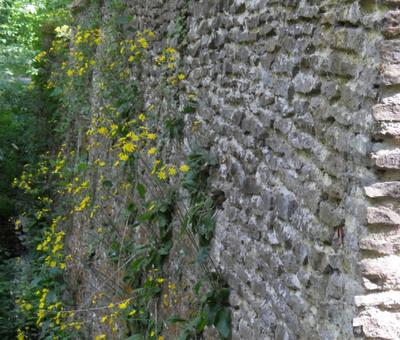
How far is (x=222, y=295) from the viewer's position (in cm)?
401

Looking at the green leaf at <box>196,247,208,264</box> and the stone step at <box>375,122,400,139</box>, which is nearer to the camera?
the stone step at <box>375,122,400,139</box>

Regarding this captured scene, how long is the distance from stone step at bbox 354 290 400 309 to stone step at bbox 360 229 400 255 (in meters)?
0.15

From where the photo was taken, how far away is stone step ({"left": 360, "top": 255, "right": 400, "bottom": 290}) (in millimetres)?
2514

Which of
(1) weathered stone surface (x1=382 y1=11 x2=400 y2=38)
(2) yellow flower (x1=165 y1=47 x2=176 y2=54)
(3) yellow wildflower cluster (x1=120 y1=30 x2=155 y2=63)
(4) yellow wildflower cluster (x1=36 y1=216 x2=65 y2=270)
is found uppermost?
(3) yellow wildflower cluster (x1=120 y1=30 x2=155 y2=63)

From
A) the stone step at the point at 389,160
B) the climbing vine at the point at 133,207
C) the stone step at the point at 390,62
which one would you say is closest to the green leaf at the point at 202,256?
the climbing vine at the point at 133,207

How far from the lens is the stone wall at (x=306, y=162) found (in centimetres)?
251

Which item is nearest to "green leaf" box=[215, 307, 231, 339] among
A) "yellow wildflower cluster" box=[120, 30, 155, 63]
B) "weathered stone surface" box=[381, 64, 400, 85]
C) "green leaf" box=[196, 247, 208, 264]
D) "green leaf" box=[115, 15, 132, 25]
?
"green leaf" box=[196, 247, 208, 264]

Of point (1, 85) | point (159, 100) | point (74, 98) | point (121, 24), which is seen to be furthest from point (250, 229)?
point (1, 85)

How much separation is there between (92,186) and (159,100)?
2.18m

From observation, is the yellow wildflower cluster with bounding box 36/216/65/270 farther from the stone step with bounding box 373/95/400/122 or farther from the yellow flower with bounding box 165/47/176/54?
the stone step with bounding box 373/95/400/122

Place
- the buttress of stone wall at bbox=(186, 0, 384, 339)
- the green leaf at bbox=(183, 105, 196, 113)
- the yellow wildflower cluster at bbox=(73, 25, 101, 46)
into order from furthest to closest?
the yellow wildflower cluster at bbox=(73, 25, 101, 46), the green leaf at bbox=(183, 105, 196, 113), the buttress of stone wall at bbox=(186, 0, 384, 339)

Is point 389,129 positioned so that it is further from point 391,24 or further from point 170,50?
point 170,50

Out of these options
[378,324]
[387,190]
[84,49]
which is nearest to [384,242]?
[387,190]

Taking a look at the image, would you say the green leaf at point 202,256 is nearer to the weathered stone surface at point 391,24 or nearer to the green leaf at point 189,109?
the green leaf at point 189,109
